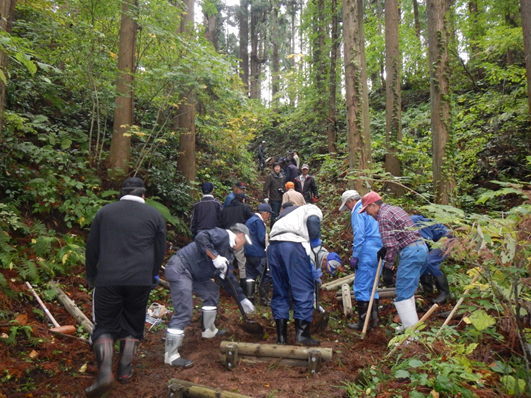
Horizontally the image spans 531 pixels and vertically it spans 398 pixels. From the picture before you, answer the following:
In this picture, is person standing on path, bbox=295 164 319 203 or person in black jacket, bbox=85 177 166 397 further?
person standing on path, bbox=295 164 319 203

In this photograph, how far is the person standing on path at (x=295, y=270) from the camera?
16.1 feet

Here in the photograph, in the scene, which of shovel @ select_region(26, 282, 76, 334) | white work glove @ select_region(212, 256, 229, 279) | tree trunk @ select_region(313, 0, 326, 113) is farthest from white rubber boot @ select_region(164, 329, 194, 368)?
tree trunk @ select_region(313, 0, 326, 113)

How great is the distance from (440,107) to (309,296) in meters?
5.40

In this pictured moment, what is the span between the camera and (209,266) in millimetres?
4922

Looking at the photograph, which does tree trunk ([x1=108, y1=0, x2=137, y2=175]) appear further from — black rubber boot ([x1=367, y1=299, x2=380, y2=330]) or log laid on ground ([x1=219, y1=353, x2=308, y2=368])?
black rubber boot ([x1=367, y1=299, x2=380, y2=330])

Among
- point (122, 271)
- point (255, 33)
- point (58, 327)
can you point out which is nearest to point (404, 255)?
point (122, 271)

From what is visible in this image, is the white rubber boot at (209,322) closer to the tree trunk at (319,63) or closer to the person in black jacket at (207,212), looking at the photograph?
the person in black jacket at (207,212)

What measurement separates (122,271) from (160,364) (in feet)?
4.93

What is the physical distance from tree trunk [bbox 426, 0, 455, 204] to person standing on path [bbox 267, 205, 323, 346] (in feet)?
13.1

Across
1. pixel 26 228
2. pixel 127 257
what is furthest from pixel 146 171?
Answer: pixel 127 257

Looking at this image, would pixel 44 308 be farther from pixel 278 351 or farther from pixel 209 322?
pixel 278 351

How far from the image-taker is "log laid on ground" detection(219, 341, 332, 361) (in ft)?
13.8

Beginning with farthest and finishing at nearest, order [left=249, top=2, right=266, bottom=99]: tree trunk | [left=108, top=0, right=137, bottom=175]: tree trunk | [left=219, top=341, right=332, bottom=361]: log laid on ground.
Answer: [left=249, top=2, right=266, bottom=99]: tree trunk → [left=108, top=0, right=137, bottom=175]: tree trunk → [left=219, top=341, right=332, bottom=361]: log laid on ground

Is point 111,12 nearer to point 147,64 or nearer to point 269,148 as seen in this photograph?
point 147,64
